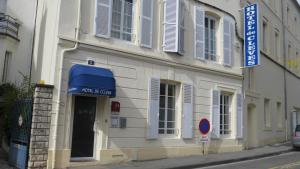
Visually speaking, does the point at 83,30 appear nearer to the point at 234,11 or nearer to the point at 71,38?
the point at 71,38

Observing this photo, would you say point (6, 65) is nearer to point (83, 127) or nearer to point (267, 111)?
point (83, 127)

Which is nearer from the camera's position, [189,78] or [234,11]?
[189,78]

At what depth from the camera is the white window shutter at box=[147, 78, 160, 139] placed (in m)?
13.5

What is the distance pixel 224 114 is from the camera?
57.0 feet

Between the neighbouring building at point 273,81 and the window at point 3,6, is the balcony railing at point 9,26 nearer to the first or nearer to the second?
the window at point 3,6

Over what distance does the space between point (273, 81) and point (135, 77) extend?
1365 cm

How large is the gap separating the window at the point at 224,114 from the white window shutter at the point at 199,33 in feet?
9.04

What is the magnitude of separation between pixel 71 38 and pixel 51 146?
3516 millimetres

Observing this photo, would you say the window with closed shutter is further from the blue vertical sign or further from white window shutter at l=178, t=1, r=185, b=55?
the blue vertical sign

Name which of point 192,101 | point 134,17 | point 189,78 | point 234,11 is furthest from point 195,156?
point 234,11

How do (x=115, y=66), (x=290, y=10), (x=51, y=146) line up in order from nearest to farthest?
(x=51, y=146), (x=115, y=66), (x=290, y=10)

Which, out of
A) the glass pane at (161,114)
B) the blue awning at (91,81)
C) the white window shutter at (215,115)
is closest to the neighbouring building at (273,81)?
the white window shutter at (215,115)

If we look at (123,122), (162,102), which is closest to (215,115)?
(162,102)

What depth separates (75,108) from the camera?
39.2 feet
